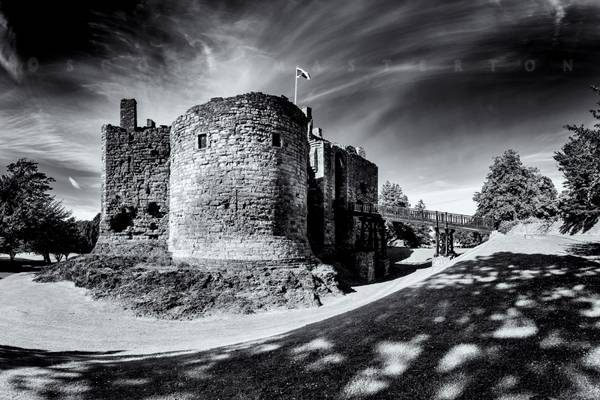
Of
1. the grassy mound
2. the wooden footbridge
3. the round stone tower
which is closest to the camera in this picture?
A: the grassy mound

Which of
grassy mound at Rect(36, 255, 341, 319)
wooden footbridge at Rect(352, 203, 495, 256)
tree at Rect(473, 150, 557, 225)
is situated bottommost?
grassy mound at Rect(36, 255, 341, 319)

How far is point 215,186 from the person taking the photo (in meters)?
13.8

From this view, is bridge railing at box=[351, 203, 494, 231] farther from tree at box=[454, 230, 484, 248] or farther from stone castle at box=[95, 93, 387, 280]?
tree at box=[454, 230, 484, 248]

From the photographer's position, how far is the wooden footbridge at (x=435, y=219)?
2556 centimetres

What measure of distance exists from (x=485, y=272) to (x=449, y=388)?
15.6ft

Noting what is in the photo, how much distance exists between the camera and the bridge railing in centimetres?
2562

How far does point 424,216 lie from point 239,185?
59.4 feet

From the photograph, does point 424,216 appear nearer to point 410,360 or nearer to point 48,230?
point 410,360

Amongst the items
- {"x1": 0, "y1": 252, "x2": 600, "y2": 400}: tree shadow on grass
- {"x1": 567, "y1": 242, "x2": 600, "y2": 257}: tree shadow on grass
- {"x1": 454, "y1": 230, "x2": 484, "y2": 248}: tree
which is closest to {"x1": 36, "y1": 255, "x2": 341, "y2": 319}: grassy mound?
{"x1": 0, "y1": 252, "x2": 600, "y2": 400}: tree shadow on grass

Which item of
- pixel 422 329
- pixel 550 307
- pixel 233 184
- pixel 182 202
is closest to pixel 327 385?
pixel 422 329

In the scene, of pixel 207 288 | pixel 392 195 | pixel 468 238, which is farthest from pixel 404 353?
pixel 392 195

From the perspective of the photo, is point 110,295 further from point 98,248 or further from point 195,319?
point 98,248

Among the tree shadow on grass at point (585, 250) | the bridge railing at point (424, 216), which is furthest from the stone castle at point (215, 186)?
the bridge railing at point (424, 216)

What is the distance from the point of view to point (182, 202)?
14.5 metres
